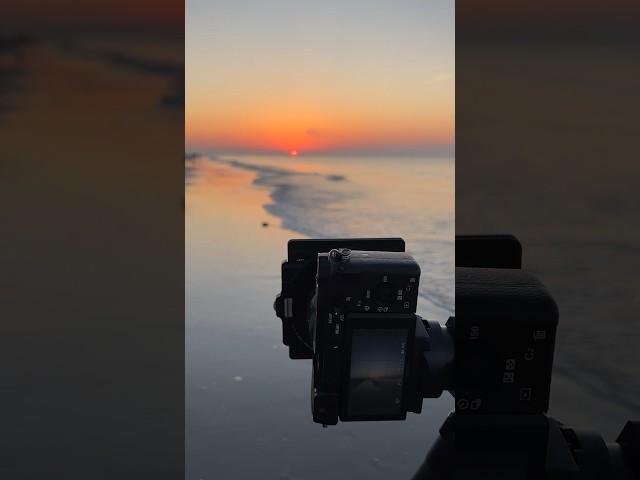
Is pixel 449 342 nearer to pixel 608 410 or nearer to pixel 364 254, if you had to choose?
pixel 364 254

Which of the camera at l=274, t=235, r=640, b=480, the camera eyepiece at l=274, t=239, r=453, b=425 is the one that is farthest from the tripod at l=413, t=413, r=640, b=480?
the camera eyepiece at l=274, t=239, r=453, b=425

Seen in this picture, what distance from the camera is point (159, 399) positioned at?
197 inches

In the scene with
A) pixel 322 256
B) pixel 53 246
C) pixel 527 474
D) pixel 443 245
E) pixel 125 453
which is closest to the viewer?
pixel 527 474

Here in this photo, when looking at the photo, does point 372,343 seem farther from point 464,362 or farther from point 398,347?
point 464,362

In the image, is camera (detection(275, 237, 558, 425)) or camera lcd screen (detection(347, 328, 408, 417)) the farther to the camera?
camera lcd screen (detection(347, 328, 408, 417))

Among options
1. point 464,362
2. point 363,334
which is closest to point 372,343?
point 363,334

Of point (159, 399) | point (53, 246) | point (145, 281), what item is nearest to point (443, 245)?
point (145, 281)

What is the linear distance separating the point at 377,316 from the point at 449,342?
167 mm

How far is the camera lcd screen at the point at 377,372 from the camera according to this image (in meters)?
1.68

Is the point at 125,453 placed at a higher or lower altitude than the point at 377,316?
lower

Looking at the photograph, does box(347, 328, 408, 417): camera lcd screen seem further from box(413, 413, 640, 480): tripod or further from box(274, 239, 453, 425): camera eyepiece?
box(413, 413, 640, 480): tripod

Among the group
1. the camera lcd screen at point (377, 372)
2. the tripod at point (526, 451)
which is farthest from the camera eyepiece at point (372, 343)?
the tripod at point (526, 451)

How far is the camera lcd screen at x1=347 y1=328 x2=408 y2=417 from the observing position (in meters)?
1.68

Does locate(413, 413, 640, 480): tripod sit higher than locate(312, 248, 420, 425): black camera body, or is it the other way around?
locate(312, 248, 420, 425): black camera body
